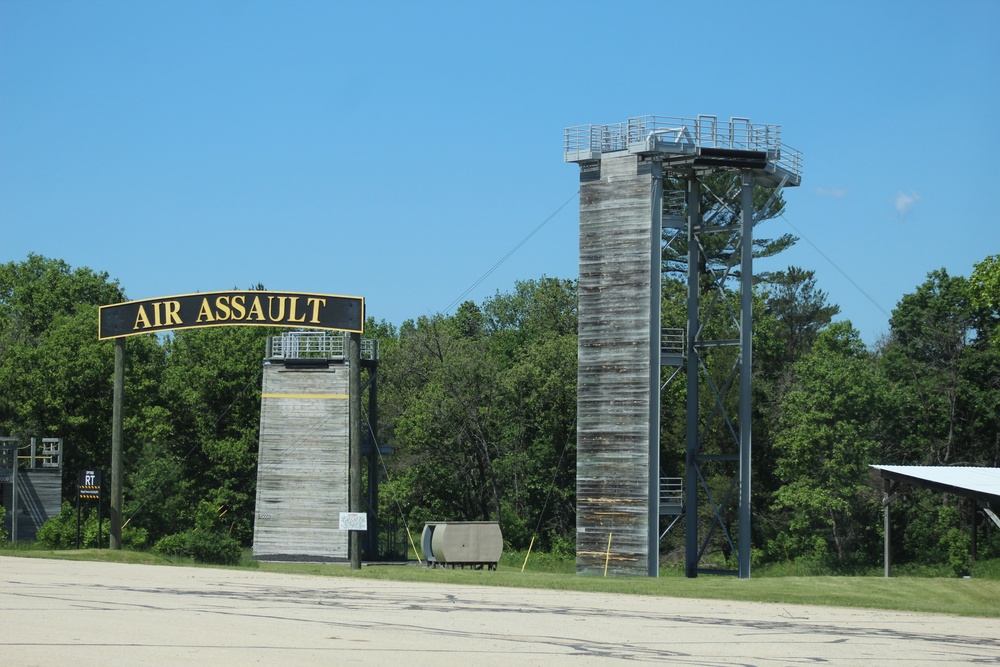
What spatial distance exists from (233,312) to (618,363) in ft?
42.9

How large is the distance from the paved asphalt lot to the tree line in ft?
112

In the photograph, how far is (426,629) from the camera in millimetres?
19000

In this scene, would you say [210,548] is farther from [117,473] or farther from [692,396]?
[692,396]

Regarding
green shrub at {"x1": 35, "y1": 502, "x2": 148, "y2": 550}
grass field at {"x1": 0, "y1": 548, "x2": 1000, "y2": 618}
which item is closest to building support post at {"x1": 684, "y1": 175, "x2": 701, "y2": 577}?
grass field at {"x1": 0, "y1": 548, "x2": 1000, "y2": 618}

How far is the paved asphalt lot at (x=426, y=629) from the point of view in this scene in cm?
1553

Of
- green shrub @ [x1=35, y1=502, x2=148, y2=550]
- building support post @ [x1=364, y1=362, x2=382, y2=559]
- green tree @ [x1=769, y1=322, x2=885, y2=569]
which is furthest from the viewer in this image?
green tree @ [x1=769, y1=322, x2=885, y2=569]

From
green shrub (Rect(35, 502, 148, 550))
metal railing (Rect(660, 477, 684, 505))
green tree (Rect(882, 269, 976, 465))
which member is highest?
green tree (Rect(882, 269, 976, 465))

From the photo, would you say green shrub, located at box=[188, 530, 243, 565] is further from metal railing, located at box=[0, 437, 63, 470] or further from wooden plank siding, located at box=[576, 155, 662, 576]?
metal railing, located at box=[0, 437, 63, 470]

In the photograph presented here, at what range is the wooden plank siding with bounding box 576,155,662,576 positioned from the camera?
43375 mm

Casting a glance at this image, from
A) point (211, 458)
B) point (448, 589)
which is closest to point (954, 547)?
point (448, 589)

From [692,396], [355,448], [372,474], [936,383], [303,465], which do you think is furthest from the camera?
[936,383]

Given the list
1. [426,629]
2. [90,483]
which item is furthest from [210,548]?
[426,629]

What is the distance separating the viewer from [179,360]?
267 feet

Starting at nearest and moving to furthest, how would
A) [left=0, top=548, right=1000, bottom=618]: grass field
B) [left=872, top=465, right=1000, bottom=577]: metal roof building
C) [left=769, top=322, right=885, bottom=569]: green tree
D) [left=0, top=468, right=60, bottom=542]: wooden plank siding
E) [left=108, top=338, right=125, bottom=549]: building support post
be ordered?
[left=0, top=548, right=1000, bottom=618]: grass field → [left=872, top=465, right=1000, bottom=577]: metal roof building → [left=108, top=338, right=125, bottom=549]: building support post → [left=0, top=468, right=60, bottom=542]: wooden plank siding → [left=769, top=322, right=885, bottom=569]: green tree
